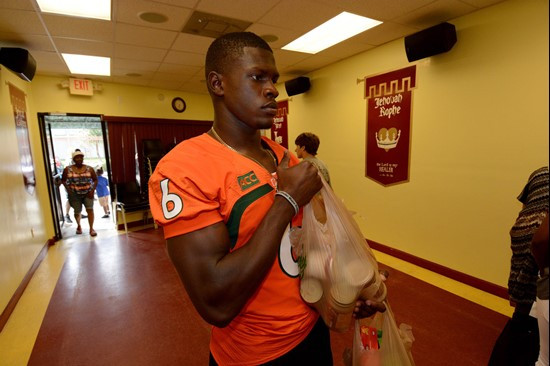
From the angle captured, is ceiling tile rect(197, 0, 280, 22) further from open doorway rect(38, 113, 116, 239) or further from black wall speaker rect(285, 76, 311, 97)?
open doorway rect(38, 113, 116, 239)

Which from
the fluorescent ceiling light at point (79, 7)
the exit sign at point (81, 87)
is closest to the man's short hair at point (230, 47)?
the fluorescent ceiling light at point (79, 7)

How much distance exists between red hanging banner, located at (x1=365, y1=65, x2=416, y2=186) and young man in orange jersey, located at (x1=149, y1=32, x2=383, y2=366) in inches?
117

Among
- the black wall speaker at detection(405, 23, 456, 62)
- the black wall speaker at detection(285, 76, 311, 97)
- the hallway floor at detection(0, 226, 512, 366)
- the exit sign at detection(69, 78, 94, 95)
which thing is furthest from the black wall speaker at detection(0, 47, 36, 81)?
the black wall speaker at detection(405, 23, 456, 62)

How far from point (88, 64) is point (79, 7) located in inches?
74.8

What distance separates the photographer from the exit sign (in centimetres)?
490

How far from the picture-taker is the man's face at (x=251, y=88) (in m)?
0.88

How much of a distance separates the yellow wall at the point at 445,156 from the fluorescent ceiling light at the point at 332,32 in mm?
578

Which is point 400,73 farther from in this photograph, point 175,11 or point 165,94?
point 165,94

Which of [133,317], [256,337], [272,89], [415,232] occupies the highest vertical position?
[272,89]

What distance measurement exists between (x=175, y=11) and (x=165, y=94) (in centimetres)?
355

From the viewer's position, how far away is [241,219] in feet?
2.62

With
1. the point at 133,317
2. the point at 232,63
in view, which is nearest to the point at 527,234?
the point at 232,63

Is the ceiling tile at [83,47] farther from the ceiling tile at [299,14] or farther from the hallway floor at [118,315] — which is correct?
the hallway floor at [118,315]

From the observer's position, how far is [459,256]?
307 cm
